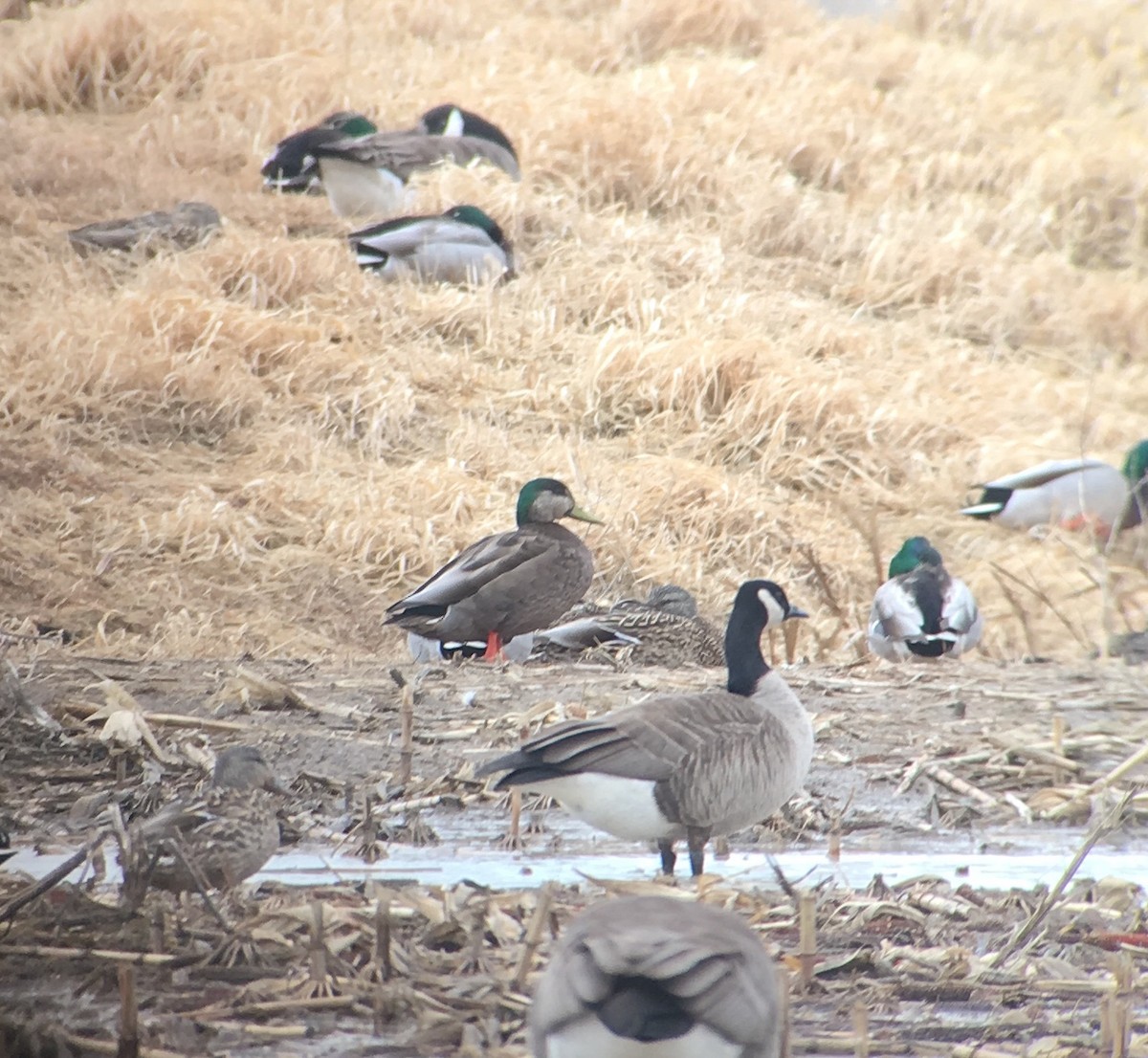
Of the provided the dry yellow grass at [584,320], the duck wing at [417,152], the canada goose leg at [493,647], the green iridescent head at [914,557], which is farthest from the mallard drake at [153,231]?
the green iridescent head at [914,557]

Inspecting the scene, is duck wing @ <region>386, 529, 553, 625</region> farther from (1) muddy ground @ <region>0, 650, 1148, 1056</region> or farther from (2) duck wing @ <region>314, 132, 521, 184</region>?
(2) duck wing @ <region>314, 132, 521, 184</region>

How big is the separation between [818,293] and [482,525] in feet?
5.10

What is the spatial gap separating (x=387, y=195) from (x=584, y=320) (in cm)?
80

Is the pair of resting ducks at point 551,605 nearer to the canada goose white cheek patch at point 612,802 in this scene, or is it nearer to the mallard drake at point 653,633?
the mallard drake at point 653,633

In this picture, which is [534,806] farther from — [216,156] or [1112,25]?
[1112,25]

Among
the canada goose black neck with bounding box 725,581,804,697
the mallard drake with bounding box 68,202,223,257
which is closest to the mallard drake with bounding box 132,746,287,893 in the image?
the canada goose black neck with bounding box 725,581,804,697

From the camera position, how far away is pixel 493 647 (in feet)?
13.6

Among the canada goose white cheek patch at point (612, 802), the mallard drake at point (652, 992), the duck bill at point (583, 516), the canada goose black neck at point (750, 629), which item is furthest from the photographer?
the duck bill at point (583, 516)

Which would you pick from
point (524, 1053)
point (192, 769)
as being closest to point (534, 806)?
point (192, 769)

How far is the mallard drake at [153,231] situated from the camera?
468cm

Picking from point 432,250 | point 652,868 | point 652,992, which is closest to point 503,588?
point 432,250

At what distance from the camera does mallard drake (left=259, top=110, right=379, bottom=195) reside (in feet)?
16.4

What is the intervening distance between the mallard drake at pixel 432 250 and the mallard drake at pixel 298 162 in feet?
0.79

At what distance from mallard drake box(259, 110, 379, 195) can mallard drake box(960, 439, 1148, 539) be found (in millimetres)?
2228
